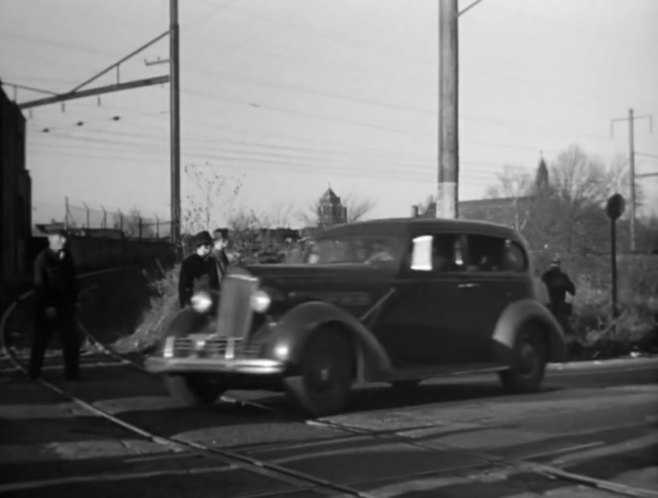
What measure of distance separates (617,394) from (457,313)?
2.00 metres

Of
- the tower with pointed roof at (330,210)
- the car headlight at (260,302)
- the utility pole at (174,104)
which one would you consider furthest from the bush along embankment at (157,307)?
the car headlight at (260,302)

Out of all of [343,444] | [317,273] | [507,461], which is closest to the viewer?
[507,461]

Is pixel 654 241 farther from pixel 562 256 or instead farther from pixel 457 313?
pixel 457 313

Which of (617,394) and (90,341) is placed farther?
(90,341)

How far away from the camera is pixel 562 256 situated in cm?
1944

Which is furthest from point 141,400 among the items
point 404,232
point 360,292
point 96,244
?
point 96,244

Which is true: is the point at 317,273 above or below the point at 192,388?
above

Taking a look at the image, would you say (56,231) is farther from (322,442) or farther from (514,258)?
(322,442)

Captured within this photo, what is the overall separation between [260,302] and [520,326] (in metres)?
3.22

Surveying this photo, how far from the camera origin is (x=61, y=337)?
38.3ft

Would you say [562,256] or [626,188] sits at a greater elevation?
[626,188]

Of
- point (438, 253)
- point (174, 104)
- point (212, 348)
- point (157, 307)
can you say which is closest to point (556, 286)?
point (438, 253)

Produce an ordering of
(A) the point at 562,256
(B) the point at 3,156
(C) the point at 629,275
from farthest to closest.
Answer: (B) the point at 3,156
(C) the point at 629,275
(A) the point at 562,256

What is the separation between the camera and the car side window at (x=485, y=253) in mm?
10672
